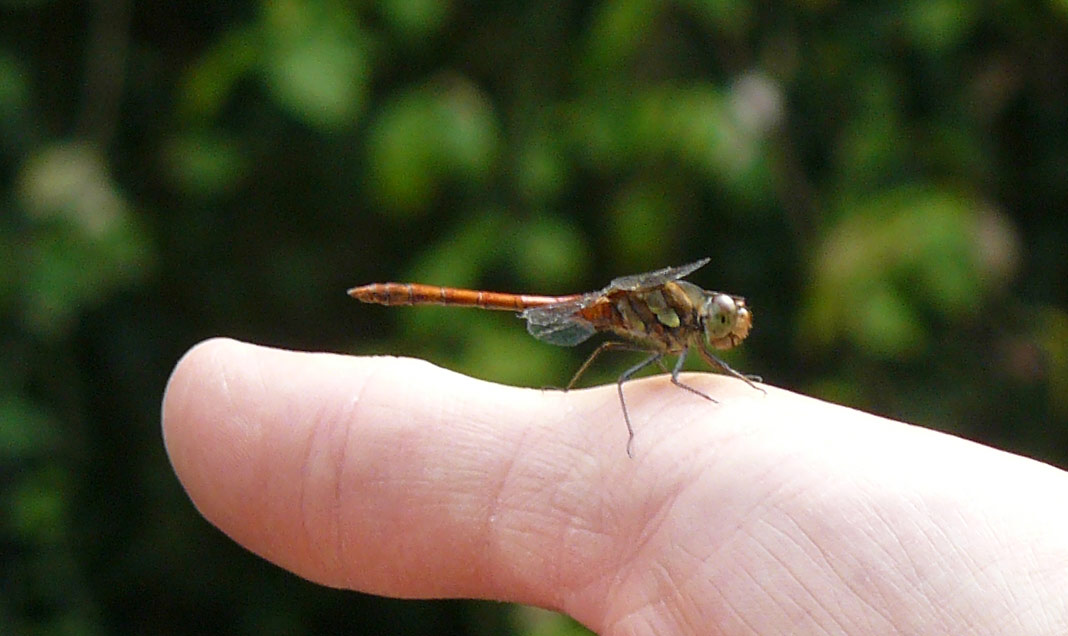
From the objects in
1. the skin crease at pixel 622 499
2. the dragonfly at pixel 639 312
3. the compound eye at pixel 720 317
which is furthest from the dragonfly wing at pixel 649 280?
the skin crease at pixel 622 499

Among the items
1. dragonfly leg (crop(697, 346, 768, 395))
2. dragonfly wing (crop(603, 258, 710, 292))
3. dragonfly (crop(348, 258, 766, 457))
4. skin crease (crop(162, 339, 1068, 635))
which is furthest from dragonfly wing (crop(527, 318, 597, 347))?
skin crease (crop(162, 339, 1068, 635))

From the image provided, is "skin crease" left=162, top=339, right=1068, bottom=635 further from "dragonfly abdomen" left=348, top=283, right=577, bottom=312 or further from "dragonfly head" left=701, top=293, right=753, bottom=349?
"dragonfly abdomen" left=348, top=283, right=577, bottom=312

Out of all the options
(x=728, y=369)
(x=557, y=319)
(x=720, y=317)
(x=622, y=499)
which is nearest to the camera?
(x=622, y=499)

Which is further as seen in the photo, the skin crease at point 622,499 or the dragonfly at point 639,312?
the dragonfly at point 639,312

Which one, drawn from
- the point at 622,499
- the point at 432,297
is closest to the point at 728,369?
the point at 622,499

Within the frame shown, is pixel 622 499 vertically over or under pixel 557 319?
under

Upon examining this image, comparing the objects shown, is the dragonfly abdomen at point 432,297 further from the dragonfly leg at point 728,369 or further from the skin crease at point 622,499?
the skin crease at point 622,499

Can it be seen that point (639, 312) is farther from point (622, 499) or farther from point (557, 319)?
point (622, 499)

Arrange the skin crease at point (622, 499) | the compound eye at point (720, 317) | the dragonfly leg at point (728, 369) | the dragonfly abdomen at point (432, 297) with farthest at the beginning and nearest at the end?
the dragonfly abdomen at point (432, 297) → the compound eye at point (720, 317) → the dragonfly leg at point (728, 369) → the skin crease at point (622, 499)
